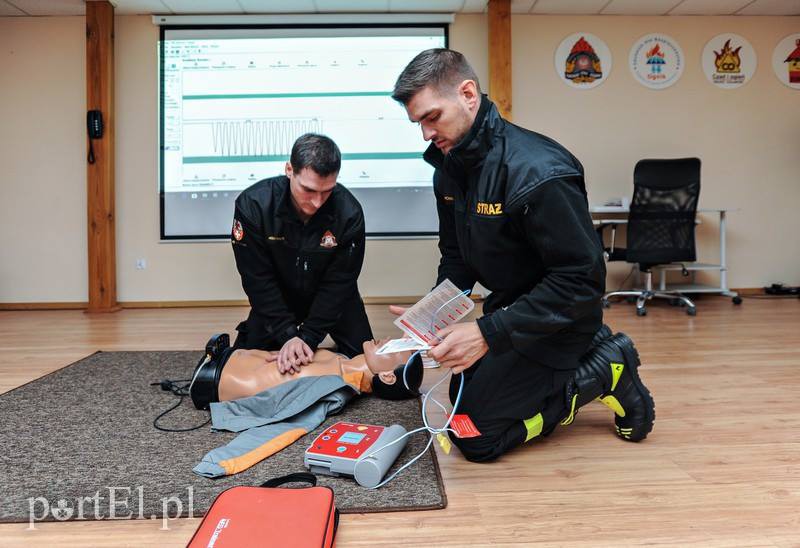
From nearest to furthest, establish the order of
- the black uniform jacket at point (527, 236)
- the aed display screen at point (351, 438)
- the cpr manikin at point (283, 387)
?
the black uniform jacket at point (527, 236)
the aed display screen at point (351, 438)
the cpr manikin at point (283, 387)

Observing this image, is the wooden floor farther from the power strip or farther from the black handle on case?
the power strip

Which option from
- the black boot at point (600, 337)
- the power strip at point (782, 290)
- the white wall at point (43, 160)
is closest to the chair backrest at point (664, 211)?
the power strip at point (782, 290)

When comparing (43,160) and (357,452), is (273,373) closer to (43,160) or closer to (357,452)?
(357,452)

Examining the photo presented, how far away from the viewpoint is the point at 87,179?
13.0 ft

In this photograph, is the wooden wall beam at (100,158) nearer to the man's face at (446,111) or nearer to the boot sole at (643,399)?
the man's face at (446,111)

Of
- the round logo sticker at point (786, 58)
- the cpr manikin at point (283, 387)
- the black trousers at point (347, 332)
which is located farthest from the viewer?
the round logo sticker at point (786, 58)

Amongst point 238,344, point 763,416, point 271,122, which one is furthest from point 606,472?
point 271,122

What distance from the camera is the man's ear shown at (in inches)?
45.0

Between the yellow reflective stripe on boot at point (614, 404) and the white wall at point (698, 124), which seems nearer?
the yellow reflective stripe on boot at point (614, 404)

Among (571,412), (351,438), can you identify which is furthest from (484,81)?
(351,438)

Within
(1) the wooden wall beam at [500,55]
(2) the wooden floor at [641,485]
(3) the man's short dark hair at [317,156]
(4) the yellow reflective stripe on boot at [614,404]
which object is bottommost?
(2) the wooden floor at [641,485]

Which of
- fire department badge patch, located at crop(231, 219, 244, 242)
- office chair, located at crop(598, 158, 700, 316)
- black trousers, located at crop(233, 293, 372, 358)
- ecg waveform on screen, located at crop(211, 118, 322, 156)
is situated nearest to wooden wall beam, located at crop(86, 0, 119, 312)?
ecg waveform on screen, located at crop(211, 118, 322, 156)

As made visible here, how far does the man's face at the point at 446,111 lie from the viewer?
1127mm

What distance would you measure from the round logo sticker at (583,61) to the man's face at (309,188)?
3180 mm
